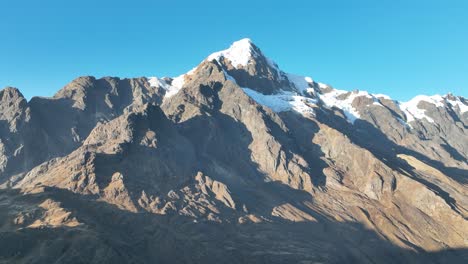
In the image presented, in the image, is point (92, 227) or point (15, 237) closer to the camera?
point (15, 237)

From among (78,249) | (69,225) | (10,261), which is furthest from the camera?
(69,225)

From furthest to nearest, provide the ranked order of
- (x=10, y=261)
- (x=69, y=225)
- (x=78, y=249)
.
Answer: (x=69, y=225)
(x=78, y=249)
(x=10, y=261)

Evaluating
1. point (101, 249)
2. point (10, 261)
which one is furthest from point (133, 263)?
point (10, 261)

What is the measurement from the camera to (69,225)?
651 feet

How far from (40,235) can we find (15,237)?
9.15 metres

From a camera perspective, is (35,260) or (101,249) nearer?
(35,260)

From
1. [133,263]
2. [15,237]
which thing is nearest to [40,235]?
[15,237]

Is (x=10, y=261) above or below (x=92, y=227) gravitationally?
below

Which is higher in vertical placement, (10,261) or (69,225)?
(69,225)

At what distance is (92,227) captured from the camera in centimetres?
19850

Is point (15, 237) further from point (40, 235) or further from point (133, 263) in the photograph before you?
point (133, 263)

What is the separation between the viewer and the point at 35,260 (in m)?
165

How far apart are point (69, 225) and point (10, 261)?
3588 centimetres

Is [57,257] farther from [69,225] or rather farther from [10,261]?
[69,225]
